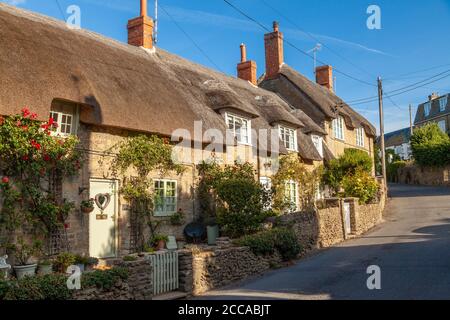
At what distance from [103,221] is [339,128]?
68.6 feet

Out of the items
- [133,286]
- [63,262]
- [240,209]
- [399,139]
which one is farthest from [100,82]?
[399,139]

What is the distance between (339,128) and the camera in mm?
29234

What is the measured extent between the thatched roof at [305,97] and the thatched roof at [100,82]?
9.38 meters

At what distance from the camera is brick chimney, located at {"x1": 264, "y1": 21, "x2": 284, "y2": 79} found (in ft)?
94.8

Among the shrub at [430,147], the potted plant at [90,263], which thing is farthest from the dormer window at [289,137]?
the shrub at [430,147]

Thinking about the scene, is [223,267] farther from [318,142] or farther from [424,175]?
[424,175]

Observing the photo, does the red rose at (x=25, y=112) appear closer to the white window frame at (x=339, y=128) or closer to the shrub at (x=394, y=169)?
the white window frame at (x=339, y=128)

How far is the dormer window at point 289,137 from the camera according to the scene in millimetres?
20875

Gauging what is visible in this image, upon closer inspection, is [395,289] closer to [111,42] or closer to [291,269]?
[291,269]

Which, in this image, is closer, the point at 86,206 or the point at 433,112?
the point at 86,206

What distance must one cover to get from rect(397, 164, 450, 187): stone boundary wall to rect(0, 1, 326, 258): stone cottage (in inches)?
1088

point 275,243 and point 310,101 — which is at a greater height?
point 310,101
